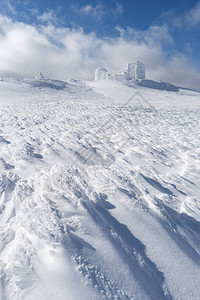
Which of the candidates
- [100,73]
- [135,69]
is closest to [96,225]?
[100,73]

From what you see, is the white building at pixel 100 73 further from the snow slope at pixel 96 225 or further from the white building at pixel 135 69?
the snow slope at pixel 96 225

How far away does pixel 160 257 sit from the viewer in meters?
3.12

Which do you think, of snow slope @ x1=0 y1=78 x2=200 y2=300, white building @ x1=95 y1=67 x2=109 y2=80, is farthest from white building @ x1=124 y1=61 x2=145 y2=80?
snow slope @ x1=0 y1=78 x2=200 y2=300

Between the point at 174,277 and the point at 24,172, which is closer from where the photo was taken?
the point at 174,277

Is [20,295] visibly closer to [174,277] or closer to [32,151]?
[174,277]

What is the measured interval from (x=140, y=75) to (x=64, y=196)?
75178 mm

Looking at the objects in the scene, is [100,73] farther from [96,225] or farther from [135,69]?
[96,225]

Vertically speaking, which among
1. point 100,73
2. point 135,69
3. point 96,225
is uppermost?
point 135,69

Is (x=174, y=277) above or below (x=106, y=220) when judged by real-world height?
below

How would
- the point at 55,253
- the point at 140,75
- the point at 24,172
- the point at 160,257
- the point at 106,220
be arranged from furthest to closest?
the point at 140,75 → the point at 24,172 → the point at 106,220 → the point at 160,257 → the point at 55,253

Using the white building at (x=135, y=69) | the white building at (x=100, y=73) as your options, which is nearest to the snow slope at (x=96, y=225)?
the white building at (x=100, y=73)

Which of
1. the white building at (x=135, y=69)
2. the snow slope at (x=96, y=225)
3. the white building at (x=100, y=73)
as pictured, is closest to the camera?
the snow slope at (x=96, y=225)

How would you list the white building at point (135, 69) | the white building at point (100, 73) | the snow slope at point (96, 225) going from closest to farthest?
1. the snow slope at point (96, 225)
2. the white building at point (100, 73)
3. the white building at point (135, 69)

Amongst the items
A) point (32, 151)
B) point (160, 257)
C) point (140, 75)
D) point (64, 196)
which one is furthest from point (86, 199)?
point (140, 75)
